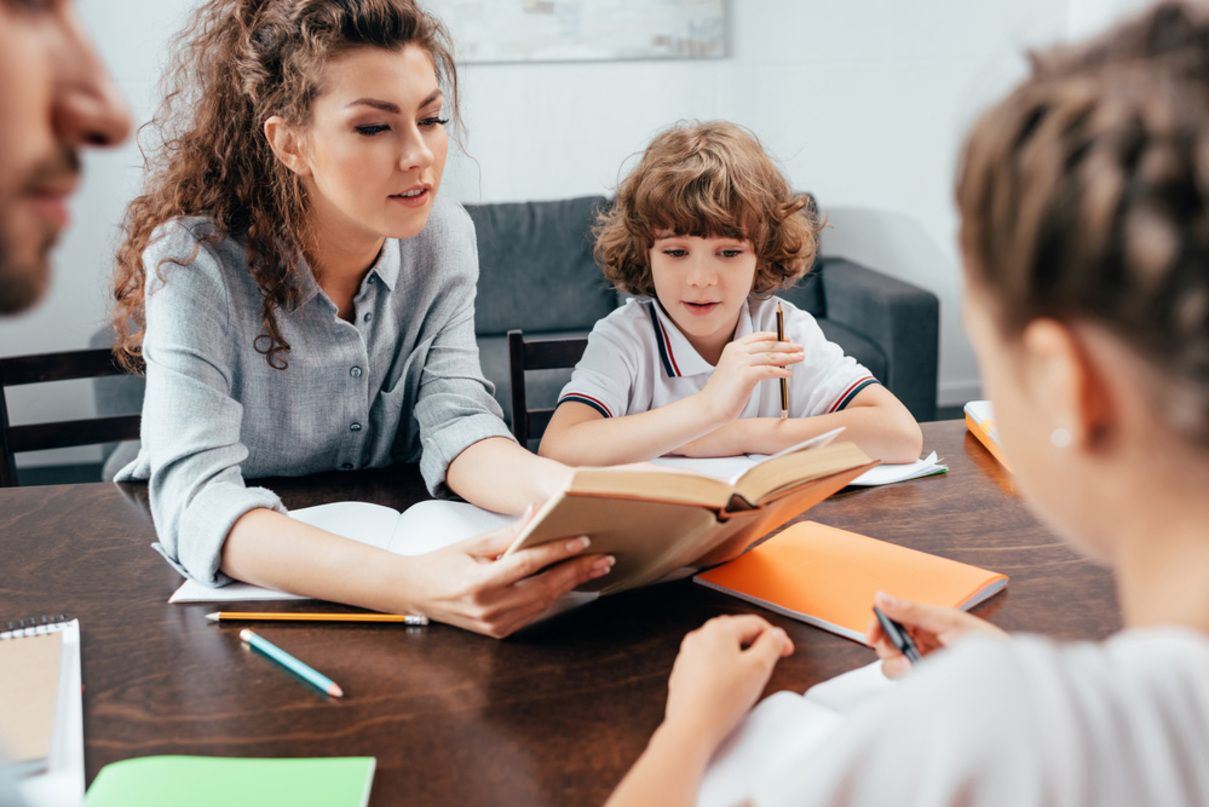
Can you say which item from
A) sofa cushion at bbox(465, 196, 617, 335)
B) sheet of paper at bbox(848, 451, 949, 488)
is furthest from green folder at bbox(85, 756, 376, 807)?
sofa cushion at bbox(465, 196, 617, 335)

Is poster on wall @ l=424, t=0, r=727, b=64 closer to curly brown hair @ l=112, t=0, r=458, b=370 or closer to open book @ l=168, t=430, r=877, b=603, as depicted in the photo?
curly brown hair @ l=112, t=0, r=458, b=370

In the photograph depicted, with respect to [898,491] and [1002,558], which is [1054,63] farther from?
[898,491]

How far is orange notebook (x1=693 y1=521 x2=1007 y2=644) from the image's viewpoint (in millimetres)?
1006

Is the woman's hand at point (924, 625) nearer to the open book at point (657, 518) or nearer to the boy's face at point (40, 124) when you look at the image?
the open book at point (657, 518)

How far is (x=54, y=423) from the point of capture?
1751 mm

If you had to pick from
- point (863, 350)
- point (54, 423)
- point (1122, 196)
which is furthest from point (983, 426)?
point (863, 350)

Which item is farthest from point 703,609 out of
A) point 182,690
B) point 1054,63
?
point 1054,63

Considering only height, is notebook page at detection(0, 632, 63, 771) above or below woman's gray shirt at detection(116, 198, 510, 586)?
below

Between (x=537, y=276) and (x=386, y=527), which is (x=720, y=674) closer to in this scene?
(x=386, y=527)

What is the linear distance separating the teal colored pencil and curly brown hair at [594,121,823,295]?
101cm

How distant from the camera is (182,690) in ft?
3.02

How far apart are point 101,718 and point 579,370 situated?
1.00 m

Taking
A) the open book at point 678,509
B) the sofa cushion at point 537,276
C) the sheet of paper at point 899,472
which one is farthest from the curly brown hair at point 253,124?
the sofa cushion at point 537,276

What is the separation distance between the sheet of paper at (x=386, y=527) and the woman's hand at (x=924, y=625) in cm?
49
